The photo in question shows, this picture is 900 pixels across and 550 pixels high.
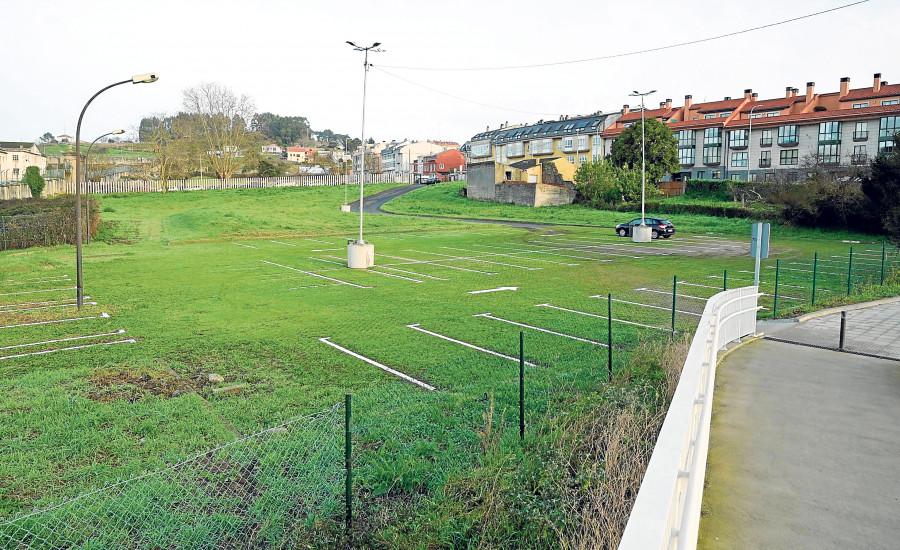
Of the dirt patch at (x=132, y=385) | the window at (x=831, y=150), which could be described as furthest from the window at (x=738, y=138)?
the dirt patch at (x=132, y=385)

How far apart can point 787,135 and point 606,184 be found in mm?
25299

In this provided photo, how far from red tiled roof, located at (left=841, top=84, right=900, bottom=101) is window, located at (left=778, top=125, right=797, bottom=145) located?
706cm

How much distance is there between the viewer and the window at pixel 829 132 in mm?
71250

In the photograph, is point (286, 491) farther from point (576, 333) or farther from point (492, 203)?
point (492, 203)

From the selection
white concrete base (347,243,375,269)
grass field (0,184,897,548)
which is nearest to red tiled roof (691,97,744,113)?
grass field (0,184,897,548)

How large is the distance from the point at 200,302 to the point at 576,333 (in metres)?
11.6

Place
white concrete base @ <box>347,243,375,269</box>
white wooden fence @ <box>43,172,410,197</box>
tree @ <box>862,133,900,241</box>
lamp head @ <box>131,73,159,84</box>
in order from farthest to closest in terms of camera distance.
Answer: white wooden fence @ <box>43,172,410,197</box> < tree @ <box>862,133,900,241</box> < white concrete base @ <box>347,243,375,269</box> < lamp head @ <box>131,73,159,84</box>

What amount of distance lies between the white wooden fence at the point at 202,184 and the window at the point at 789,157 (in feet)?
191

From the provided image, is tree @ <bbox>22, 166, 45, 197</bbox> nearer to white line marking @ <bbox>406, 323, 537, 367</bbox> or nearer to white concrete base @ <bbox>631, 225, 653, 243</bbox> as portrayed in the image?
white concrete base @ <bbox>631, 225, 653, 243</bbox>

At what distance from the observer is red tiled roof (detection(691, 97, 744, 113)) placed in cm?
8596

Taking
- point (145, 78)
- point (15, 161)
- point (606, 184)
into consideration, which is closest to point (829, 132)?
point (606, 184)

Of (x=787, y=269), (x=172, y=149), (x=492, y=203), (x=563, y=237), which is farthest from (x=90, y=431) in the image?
(x=172, y=149)

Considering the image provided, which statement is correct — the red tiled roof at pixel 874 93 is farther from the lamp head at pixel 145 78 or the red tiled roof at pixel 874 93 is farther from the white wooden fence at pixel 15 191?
the white wooden fence at pixel 15 191

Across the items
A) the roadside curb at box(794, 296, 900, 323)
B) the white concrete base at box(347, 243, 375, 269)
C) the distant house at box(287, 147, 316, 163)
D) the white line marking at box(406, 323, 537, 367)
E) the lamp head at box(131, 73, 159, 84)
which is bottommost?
the white line marking at box(406, 323, 537, 367)
